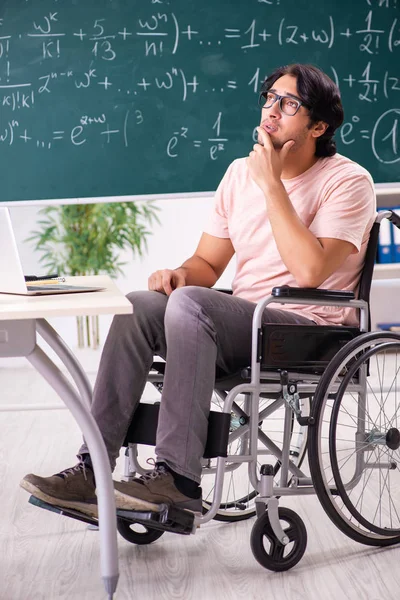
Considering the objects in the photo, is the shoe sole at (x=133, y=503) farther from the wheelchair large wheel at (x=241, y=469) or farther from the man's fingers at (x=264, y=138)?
the man's fingers at (x=264, y=138)

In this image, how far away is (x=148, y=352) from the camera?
6.09 ft

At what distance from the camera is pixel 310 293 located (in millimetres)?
1836

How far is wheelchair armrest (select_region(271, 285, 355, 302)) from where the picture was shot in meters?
1.78

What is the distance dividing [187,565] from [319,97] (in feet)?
3.81

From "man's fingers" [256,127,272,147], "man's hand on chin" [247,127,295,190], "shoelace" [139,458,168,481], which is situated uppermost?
"man's fingers" [256,127,272,147]

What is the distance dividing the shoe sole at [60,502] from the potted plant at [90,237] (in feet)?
13.8

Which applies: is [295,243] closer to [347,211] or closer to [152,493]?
[347,211]

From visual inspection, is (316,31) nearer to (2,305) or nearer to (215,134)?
(215,134)

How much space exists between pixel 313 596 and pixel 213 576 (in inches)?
9.0

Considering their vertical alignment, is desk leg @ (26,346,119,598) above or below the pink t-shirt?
below

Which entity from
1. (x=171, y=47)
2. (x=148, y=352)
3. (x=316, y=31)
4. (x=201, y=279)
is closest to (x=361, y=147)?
(x=316, y=31)

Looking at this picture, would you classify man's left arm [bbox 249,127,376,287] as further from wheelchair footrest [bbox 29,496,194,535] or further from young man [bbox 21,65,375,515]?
wheelchair footrest [bbox 29,496,194,535]

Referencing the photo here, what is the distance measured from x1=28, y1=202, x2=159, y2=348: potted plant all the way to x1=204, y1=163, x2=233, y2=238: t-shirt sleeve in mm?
3540

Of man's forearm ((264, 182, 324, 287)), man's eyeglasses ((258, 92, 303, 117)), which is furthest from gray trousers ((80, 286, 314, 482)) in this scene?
man's eyeglasses ((258, 92, 303, 117))
